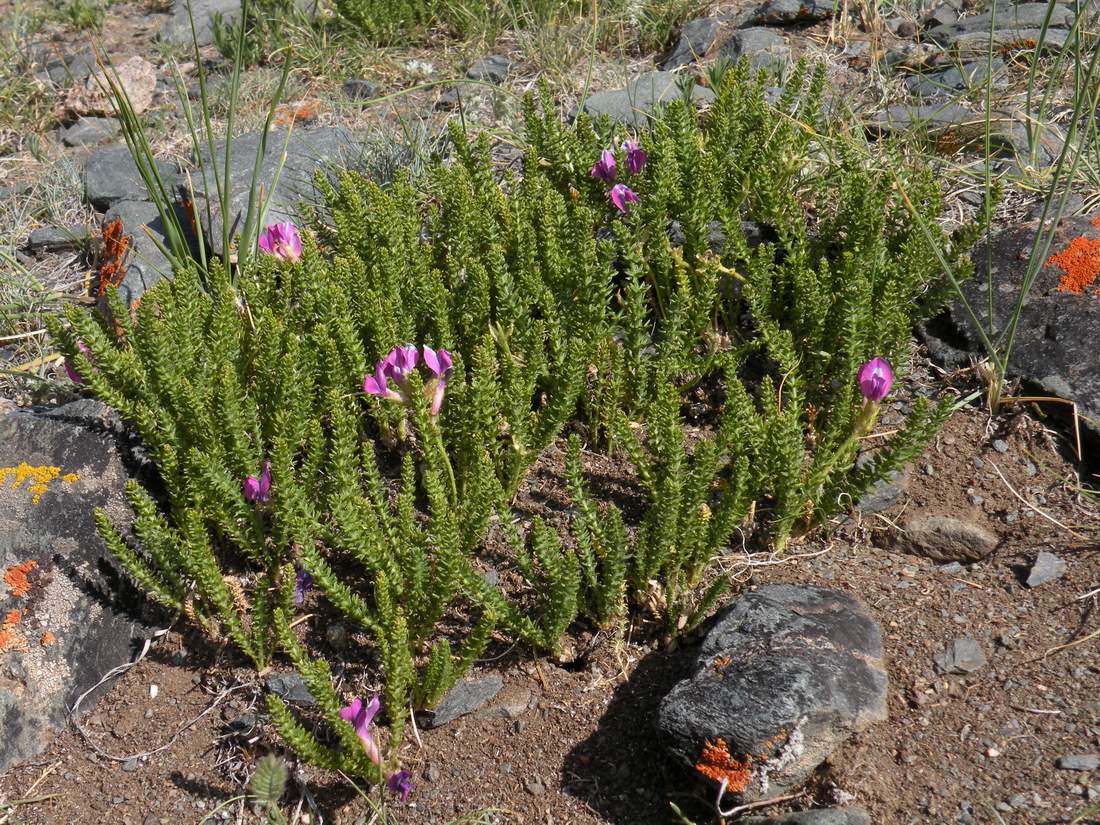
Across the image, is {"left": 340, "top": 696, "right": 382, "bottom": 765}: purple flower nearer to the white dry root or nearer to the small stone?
the small stone

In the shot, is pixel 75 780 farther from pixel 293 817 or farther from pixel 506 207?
pixel 506 207

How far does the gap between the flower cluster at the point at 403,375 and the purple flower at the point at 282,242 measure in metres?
0.78

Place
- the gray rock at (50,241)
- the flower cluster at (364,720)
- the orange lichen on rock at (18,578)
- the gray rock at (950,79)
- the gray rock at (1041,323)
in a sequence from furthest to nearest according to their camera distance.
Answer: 1. the gray rock at (50,241)
2. the gray rock at (950,79)
3. the gray rock at (1041,323)
4. the orange lichen on rock at (18,578)
5. the flower cluster at (364,720)

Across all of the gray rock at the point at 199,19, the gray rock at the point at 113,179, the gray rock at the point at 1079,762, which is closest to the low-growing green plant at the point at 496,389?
the gray rock at the point at 1079,762

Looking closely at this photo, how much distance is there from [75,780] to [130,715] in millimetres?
202

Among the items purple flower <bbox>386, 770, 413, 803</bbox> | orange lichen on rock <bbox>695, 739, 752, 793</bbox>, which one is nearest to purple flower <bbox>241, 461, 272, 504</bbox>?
purple flower <bbox>386, 770, 413, 803</bbox>

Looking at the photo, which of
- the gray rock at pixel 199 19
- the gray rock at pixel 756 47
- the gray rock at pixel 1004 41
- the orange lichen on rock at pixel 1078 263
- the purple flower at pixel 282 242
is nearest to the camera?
the orange lichen on rock at pixel 1078 263

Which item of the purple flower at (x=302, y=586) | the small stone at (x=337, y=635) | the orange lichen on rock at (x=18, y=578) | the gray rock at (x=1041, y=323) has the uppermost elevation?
the gray rock at (x=1041, y=323)

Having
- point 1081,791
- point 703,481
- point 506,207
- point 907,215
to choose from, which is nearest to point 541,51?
point 506,207

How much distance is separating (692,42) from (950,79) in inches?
59.4

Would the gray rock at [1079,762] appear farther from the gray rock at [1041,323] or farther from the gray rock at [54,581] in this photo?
the gray rock at [54,581]

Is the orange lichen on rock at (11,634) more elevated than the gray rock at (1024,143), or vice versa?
the gray rock at (1024,143)

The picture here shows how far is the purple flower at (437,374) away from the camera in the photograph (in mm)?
2926

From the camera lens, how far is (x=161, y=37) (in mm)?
6629
